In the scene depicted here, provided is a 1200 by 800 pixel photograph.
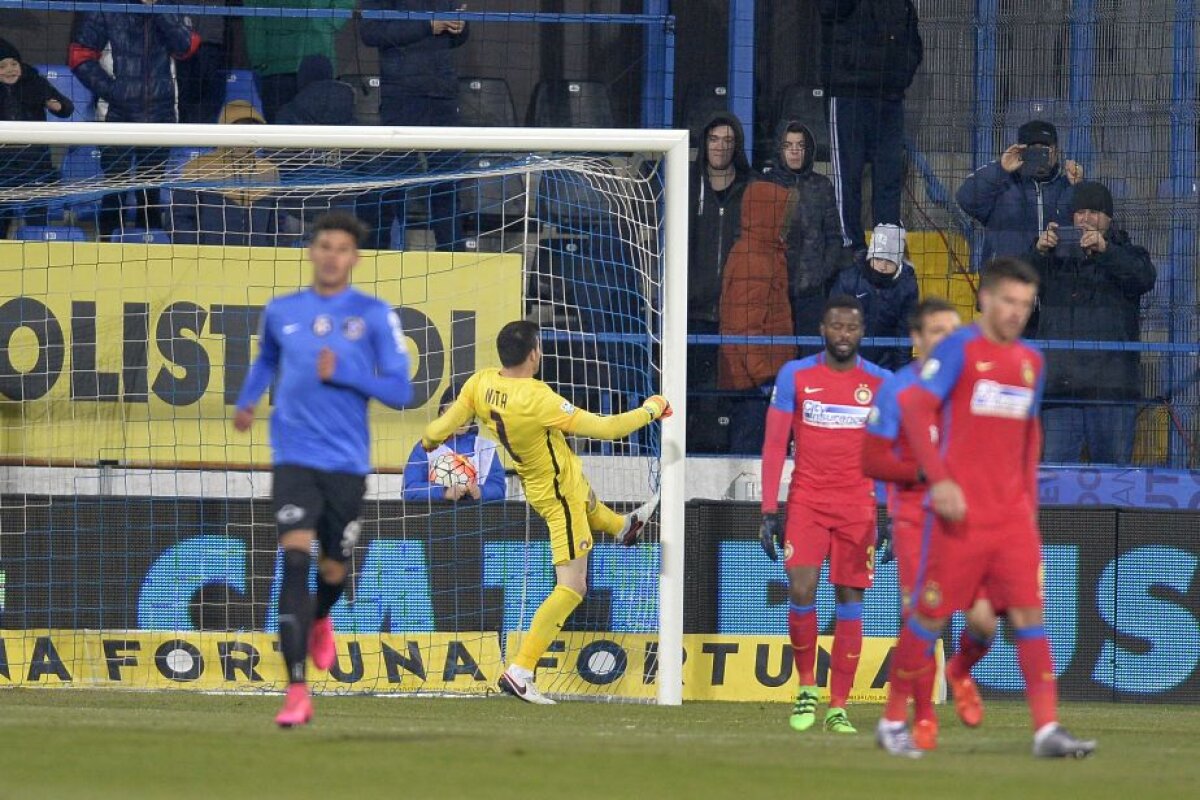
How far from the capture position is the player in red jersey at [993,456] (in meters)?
6.32

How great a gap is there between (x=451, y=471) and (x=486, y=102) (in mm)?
3282

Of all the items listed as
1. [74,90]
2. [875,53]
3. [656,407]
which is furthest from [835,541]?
[74,90]

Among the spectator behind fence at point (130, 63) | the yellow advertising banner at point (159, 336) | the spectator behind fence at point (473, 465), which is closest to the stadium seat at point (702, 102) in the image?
the yellow advertising banner at point (159, 336)

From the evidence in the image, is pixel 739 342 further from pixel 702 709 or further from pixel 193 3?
pixel 193 3

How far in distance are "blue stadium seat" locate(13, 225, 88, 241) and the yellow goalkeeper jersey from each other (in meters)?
3.44

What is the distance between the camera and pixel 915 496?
26.6 ft

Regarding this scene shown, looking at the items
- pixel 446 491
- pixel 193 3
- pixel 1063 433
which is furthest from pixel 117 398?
pixel 1063 433

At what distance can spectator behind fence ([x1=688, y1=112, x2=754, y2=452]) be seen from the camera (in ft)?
41.3

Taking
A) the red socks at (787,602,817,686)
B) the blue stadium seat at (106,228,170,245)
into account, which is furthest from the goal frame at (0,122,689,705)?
the blue stadium seat at (106,228,170,245)

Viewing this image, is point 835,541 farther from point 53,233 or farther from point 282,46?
point 282,46

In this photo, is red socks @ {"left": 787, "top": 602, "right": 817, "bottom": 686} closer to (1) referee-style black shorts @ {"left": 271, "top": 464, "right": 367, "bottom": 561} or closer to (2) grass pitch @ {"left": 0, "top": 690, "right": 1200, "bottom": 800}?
(2) grass pitch @ {"left": 0, "top": 690, "right": 1200, "bottom": 800}

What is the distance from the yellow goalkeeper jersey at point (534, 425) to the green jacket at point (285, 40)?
13.7ft

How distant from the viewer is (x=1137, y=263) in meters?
12.5

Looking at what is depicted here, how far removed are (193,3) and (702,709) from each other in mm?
6873
